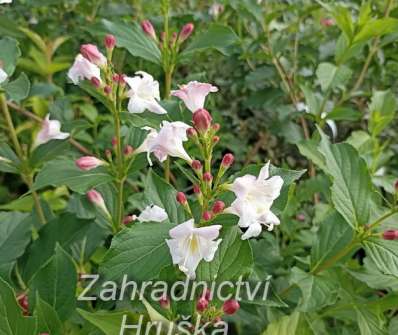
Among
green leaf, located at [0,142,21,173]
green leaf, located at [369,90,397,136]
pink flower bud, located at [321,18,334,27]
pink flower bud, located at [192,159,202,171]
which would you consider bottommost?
pink flower bud, located at [321,18,334,27]

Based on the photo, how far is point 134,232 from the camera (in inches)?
35.8

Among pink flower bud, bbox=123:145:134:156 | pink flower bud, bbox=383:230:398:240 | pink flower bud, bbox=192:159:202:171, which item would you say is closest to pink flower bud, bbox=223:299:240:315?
pink flower bud, bbox=192:159:202:171

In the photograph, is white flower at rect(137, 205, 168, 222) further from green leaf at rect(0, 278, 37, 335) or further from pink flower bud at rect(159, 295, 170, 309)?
green leaf at rect(0, 278, 37, 335)

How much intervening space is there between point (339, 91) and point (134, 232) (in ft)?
5.92

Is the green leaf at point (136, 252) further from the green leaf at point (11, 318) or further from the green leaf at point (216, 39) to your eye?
the green leaf at point (216, 39)

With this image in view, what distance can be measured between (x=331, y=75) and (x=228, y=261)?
3.17ft

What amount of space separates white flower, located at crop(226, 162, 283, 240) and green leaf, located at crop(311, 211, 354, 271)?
347mm

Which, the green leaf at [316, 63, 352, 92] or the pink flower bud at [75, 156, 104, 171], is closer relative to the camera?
the pink flower bud at [75, 156, 104, 171]

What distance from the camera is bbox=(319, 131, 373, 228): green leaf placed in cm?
110

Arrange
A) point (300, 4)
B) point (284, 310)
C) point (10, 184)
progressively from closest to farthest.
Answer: point (284, 310), point (300, 4), point (10, 184)

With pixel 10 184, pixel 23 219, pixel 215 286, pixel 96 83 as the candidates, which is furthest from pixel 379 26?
pixel 10 184

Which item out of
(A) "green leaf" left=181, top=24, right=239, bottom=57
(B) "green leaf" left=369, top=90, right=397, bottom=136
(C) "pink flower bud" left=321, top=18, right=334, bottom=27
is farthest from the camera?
(C) "pink flower bud" left=321, top=18, right=334, bottom=27

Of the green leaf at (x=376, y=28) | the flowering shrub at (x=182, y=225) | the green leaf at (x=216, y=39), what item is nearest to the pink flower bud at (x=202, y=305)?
the flowering shrub at (x=182, y=225)

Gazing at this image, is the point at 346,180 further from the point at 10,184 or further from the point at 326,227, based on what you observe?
the point at 10,184
